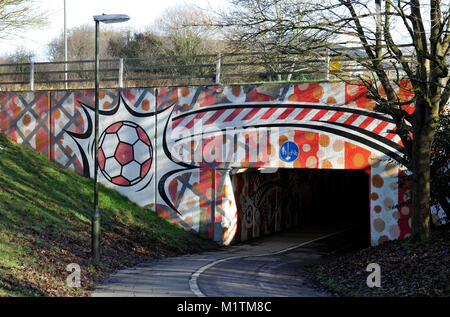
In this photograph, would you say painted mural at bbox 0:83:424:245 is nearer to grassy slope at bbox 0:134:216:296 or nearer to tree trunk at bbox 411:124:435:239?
grassy slope at bbox 0:134:216:296

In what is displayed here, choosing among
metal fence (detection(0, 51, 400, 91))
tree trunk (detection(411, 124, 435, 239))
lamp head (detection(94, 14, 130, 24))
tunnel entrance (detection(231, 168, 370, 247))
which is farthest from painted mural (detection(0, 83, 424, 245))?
lamp head (detection(94, 14, 130, 24))

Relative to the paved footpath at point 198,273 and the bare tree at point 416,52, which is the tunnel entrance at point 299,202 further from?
the bare tree at point 416,52

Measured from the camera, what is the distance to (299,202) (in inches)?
1074

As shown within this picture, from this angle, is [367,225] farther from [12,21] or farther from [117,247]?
[12,21]

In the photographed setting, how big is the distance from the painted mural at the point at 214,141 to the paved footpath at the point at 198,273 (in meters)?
1.78

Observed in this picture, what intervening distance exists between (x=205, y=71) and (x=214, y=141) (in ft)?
35.6

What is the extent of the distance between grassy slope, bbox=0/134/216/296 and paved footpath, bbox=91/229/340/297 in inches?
23.5

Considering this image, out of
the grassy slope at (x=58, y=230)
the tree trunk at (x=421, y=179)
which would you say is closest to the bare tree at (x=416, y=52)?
the tree trunk at (x=421, y=179)

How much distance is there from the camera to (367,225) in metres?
27.1

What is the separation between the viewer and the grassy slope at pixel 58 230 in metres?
11.8

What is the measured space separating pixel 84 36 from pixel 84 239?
33916mm

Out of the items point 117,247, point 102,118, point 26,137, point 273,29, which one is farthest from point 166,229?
point 273,29

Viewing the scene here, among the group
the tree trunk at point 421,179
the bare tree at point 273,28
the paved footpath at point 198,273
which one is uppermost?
the bare tree at point 273,28

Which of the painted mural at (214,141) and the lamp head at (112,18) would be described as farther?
the painted mural at (214,141)
